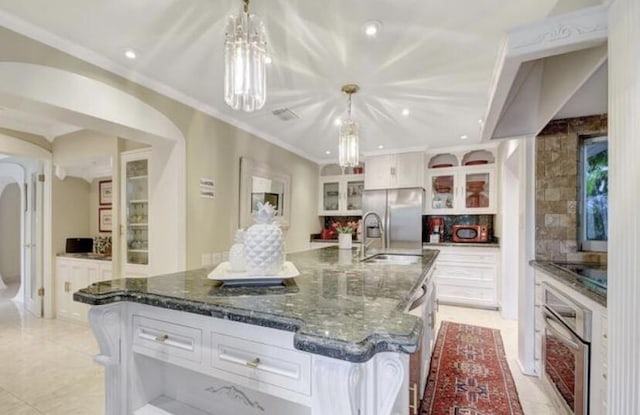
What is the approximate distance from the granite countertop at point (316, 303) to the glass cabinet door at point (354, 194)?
3.90 meters

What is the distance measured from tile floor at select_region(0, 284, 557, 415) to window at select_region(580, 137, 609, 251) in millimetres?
1211

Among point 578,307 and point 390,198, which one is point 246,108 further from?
point 390,198

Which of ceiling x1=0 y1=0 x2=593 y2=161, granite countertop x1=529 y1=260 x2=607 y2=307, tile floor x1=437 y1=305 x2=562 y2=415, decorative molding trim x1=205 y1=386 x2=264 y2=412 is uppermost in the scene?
ceiling x1=0 y1=0 x2=593 y2=161

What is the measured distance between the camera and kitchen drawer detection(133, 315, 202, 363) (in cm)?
104

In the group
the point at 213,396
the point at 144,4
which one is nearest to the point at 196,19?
the point at 144,4

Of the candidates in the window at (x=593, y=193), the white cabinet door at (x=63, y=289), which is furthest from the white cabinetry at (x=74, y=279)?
the window at (x=593, y=193)

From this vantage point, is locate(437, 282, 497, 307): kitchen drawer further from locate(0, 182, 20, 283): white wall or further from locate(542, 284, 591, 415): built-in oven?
locate(0, 182, 20, 283): white wall

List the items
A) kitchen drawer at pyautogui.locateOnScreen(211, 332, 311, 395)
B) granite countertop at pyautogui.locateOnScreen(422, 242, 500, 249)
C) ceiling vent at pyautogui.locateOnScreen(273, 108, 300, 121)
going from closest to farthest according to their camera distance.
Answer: kitchen drawer at pyautogui.locateOnScreen(211, 332, 311, 395)
ceiling vent at pyautogui.locateOnScreen(273, 108, 300, 121)
granite countertop at pyautogui.locateOnScreen(422, 242, 500, 249)

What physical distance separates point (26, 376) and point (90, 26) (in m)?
2.76

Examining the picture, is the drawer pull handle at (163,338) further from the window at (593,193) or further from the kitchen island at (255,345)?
the window at (593,193)

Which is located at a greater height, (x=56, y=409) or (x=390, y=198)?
(x=390, y=198)

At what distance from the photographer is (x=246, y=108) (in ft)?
5.57

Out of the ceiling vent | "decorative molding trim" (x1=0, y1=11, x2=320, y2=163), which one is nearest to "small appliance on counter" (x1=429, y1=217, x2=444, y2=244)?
the ceiling vent

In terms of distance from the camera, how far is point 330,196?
5.72 meters
